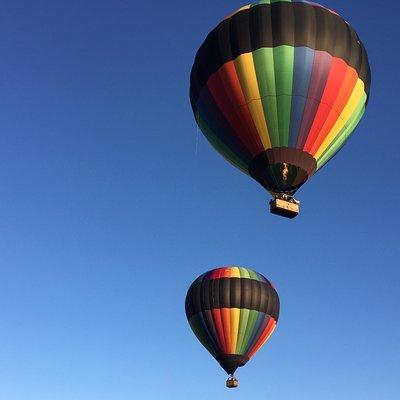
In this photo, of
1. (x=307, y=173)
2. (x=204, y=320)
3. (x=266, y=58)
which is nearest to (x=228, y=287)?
(x=204, y=320)

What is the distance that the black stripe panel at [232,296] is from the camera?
30109 millimetres

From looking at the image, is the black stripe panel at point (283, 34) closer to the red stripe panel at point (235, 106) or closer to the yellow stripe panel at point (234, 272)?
the red stripe panel at point (235, 106)

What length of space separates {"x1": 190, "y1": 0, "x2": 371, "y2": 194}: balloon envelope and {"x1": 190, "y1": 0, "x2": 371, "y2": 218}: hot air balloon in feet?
0.10

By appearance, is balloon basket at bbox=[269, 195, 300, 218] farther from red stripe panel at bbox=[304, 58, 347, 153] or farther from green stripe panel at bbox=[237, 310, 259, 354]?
green stripe panel at bbox=[237, 310, 259, 354]

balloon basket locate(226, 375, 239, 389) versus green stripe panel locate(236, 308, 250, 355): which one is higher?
green stripe panel locate(236, 308, 250, 355)

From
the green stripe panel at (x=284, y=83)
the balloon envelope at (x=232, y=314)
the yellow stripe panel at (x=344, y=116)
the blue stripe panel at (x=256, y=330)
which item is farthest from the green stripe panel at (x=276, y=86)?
the blue stripe panel at (x=256, y=330)

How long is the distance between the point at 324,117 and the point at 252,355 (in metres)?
15.7

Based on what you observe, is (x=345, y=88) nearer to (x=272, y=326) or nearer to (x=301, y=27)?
(x=301, y=27)

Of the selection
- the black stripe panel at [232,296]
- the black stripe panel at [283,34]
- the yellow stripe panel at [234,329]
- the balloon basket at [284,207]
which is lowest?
the balloon basket at [284,207]

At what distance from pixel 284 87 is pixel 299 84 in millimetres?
489

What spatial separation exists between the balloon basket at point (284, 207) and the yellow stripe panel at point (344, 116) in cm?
203

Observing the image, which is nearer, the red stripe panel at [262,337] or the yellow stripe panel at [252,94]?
the yellow stripe panel at [252,94]

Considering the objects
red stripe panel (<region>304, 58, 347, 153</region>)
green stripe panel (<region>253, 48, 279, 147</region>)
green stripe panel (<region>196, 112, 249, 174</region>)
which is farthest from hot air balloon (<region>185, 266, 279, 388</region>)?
green stripe panel (<region>253, 48, 279, 147</region>)

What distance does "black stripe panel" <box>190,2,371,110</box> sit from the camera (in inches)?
742
